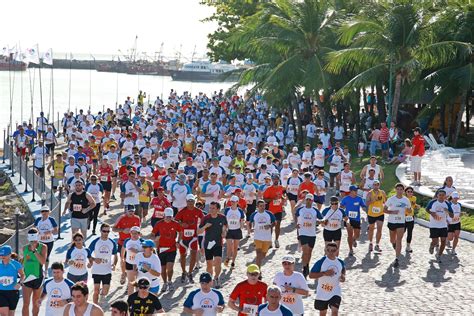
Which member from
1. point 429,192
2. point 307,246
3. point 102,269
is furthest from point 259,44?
point 102,269

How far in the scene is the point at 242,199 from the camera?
743 inches

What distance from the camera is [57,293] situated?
36.5 feet

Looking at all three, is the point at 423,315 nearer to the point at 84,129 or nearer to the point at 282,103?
the point at 84,129

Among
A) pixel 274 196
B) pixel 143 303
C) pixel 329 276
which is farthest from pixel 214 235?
pixel 143 303

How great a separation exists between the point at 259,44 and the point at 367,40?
19.2 feet

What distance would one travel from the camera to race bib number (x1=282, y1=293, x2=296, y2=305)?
1100 centimetres

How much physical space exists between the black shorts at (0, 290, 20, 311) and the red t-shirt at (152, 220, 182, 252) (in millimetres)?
3013

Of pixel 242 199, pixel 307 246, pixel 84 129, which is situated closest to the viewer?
pixel 307 246

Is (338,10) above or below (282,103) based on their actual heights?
above

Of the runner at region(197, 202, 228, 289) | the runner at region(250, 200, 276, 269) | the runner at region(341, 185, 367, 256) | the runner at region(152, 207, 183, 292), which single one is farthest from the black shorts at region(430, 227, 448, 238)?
the runner at region(152, 207, 183, 292)

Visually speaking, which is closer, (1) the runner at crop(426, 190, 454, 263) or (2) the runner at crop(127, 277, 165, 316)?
(2) the runner at crop(127, 277, 165, 316)

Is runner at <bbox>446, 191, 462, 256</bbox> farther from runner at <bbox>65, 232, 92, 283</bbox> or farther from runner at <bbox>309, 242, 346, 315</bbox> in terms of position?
runner at <bbox>65, 232, 92, 283</bbox>

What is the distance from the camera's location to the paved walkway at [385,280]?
1400cm

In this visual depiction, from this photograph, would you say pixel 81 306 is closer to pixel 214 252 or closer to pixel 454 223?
pixel 214 252
